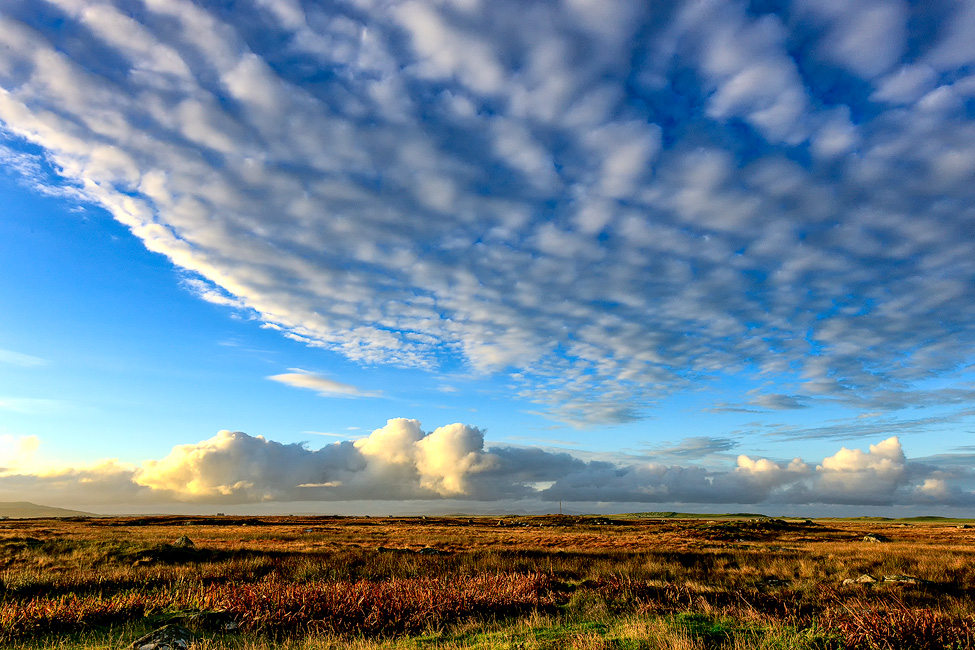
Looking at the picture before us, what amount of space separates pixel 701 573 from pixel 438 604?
17.6 metres

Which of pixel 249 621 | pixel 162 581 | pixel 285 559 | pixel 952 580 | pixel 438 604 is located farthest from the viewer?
pixel 285 559

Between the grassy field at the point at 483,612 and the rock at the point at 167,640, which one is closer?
the grassy field at the point at 483,612

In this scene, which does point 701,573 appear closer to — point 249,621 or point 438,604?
point 438,604

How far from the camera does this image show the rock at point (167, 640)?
962 centimetres

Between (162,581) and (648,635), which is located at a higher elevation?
(648,635)

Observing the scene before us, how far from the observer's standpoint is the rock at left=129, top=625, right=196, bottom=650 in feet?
31.6

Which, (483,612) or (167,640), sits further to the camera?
(483,612)

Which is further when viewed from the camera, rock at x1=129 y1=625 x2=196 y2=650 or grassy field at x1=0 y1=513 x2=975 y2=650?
rock at x1=129 y1=625 x2=196 y2=650

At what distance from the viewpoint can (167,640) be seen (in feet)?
32.3

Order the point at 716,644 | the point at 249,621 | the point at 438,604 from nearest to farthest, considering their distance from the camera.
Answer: the point at 716,644
the point at 249,621
the point at 438,604

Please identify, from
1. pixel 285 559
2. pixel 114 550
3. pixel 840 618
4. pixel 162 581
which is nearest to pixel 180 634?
pixel 162 581

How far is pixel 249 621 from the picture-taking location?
11602mm

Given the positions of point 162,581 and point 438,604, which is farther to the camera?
point 162,581

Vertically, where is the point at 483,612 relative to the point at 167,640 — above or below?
below
